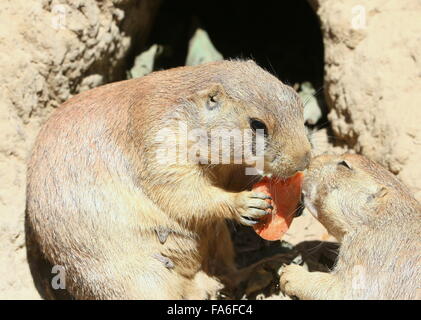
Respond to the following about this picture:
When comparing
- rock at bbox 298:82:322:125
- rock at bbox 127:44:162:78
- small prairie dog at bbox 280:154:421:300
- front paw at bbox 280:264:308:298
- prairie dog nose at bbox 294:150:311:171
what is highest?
rock at bbox 127:44:162:78

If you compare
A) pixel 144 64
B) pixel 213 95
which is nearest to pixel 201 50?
pixel 144 64

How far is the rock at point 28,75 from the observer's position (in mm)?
5469

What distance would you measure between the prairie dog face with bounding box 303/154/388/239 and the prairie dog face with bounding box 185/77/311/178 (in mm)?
544

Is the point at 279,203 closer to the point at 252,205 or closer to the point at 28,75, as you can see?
the point at 252,205

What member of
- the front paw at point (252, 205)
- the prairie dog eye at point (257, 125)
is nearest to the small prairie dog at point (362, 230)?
the front paw at point (252, 205)

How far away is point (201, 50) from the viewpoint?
7043 mm

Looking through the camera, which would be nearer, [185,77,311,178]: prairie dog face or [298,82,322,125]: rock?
[185,77,311,178]: prairie dog face

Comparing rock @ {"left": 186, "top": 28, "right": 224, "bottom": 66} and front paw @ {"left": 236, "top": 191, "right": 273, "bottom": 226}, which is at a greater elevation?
rock @ {"left": 186, "top": 28, "right": 224, "bottom": 66}

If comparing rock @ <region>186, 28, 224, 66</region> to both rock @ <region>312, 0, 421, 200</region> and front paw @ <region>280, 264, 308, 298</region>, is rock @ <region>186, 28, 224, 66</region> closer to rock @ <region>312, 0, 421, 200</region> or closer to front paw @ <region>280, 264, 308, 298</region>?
rock @ <region>312, 0, 421, 200</region>

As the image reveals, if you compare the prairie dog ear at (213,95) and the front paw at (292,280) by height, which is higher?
the prairie dog ear at (213,95)

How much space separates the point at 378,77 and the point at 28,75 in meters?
2.88

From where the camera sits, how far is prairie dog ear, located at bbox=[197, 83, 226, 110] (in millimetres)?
4859

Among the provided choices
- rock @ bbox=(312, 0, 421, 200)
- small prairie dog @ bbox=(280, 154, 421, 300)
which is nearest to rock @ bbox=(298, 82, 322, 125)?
rock @ bbox=(312, 0, 421, 200)

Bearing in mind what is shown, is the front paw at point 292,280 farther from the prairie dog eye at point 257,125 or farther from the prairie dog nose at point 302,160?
the prairie dog eye at point 257,125
